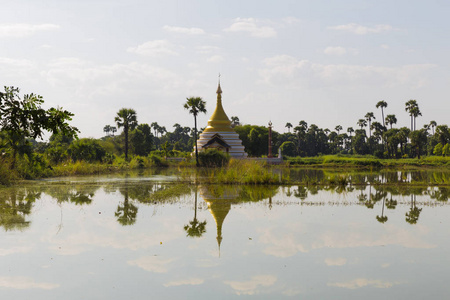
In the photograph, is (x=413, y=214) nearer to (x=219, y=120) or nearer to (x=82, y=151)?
(x=82, y=151)

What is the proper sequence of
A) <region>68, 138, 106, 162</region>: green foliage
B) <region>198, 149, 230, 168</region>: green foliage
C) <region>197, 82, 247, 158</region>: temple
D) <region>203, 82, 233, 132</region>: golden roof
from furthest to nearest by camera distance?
<region>203, 82, 233, 132</region>: golden roof
<region>197, 82, 247, 158</region>: temple
<region>198, 149, 230, 168</region>: green foliage
<region>68, 138, 106, 162</region>: green foliage

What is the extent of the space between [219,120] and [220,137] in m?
3.56

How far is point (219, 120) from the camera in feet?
198

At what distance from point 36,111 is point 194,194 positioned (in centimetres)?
1406

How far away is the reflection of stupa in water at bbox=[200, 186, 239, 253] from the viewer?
13.6 meters

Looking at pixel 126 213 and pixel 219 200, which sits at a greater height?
pixel 219 200

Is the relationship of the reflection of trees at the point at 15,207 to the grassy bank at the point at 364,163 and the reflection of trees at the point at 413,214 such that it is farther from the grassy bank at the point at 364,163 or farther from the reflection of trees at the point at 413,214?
the grassy bank at the point at 364,163

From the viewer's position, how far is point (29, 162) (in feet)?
87.4

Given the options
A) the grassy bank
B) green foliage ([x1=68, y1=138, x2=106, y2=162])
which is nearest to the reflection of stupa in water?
green foliage ([x1=68, y1=138, x2=106, y2=162])

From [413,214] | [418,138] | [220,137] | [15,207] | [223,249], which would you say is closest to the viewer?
[223,249]

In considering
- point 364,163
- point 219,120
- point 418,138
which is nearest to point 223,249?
point 364,163

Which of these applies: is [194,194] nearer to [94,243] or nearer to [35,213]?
[35,213]

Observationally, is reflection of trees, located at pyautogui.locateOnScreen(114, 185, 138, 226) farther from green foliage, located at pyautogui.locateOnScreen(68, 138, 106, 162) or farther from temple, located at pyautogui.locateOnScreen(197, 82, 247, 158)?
temple, located at pyautogui.locateOnScreen(197, 82, 247, 158)

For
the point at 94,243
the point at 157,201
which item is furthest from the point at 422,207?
the point at 94,243
